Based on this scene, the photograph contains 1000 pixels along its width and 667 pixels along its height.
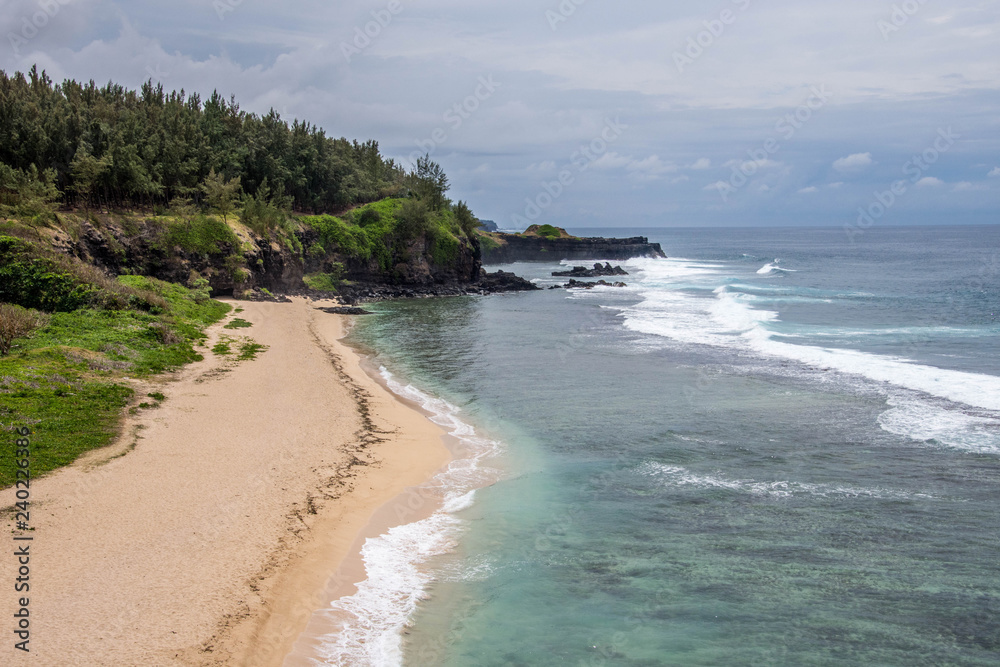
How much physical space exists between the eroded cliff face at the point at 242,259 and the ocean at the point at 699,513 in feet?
49.6

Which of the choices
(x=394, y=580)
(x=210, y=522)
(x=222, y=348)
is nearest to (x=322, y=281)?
(x=222, y=348)

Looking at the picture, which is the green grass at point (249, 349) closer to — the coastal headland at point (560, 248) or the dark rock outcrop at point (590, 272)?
the dark rock outcrop at point (590, 272)

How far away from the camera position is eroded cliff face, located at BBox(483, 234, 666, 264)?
3787 inches

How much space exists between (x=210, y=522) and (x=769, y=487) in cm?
1052

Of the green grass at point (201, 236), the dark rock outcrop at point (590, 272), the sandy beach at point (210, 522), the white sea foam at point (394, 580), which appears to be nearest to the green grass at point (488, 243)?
the dark rock outcrop at point (590, 272)

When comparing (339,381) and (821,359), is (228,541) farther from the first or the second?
(821,359)

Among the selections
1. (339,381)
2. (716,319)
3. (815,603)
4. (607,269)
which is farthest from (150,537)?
(607,269)

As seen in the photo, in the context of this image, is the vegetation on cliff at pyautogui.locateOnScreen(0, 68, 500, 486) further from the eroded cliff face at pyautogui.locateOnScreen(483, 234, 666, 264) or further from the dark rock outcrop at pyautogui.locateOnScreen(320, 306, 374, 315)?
the eroded cliff face at pyautogui.locateOnScreen(483, 234, 666, 264)

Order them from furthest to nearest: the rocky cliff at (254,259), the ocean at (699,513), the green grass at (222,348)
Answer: the rocky cliff at (254,259), the green grass at (222,348), the ocean at (699,513)

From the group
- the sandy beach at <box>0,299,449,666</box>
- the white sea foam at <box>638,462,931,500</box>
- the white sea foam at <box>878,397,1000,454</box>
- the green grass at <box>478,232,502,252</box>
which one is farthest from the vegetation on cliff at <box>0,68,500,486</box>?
the green grass at <box>478,232,502,252</box>

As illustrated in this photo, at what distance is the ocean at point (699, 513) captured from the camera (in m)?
8.57

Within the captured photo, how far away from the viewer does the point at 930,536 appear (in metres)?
11.1

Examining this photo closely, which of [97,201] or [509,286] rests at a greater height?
[97,201]

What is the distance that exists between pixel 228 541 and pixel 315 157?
4697cm
